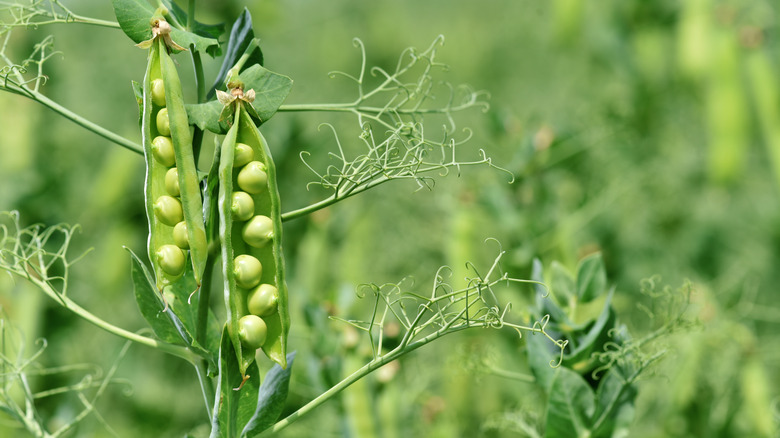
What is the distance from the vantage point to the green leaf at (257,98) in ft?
2.48

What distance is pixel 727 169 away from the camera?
223 cm

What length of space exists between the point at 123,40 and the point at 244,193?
3479 mm

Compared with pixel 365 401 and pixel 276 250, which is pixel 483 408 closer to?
pixel 365 401

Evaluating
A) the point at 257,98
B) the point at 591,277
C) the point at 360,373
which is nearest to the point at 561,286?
the point at 591,277

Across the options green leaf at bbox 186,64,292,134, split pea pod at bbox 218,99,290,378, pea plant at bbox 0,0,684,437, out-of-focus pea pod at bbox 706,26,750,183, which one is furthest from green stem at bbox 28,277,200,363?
out-of-focus pea pod at bbox 706,26,750,183

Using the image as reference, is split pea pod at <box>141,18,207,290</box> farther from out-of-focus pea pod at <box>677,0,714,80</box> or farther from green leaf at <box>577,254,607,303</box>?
out-of-focus pea pod at <box>677,0,714,80</box>

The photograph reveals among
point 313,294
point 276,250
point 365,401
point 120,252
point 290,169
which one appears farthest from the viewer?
point 120,252

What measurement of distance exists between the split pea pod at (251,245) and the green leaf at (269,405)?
7cm

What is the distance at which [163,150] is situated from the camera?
747 millimetres

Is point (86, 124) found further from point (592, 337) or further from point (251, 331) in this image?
point (592, 337)

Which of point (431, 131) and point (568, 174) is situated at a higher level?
point (568, 174)

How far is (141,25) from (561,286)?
627mm

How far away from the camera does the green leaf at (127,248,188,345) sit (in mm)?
794

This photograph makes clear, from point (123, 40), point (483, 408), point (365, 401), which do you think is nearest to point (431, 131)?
point (123, 40)
